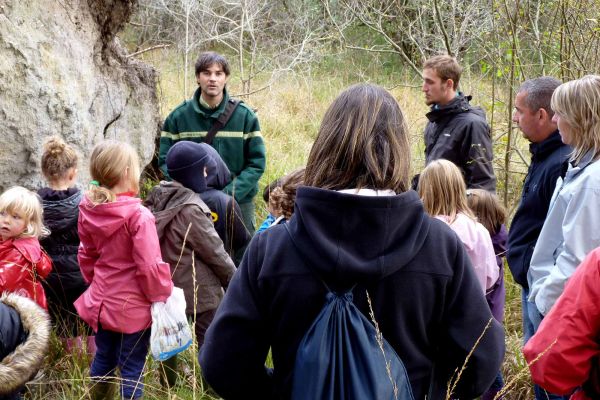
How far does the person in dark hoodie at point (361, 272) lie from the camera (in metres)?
2.02

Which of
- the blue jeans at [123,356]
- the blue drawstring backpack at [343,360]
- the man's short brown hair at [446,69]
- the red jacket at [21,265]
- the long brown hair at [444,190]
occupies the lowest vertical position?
the blue jeans at [123,356]

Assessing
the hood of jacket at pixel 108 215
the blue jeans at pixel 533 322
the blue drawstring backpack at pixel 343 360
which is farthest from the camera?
the blue jeans at pixel 533 322

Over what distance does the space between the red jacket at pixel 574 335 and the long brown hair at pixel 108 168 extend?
228 centimetres

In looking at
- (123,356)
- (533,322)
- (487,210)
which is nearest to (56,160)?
(123,356)

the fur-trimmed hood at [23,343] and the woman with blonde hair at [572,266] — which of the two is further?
the fur-trimmed hood at [23,343]

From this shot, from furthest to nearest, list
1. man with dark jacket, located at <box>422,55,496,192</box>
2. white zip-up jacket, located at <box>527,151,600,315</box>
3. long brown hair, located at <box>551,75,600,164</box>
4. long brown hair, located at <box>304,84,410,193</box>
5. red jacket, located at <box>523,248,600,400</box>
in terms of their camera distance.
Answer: man with dark jacket, located at <box>422,55,496,192</box> < long brown hair, located at <box>551,75,600,164</box> < white zip-up jacket, located at <box>527,151,600,315</box> < red jacket, located at <box>523,248,600,400</box> < long brown hair, located at <box>304,84,410,193</box>

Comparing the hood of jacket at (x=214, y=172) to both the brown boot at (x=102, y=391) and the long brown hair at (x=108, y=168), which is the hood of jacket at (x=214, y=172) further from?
the brown boot at (x=102, y=391)

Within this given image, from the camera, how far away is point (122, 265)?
12.5 ft

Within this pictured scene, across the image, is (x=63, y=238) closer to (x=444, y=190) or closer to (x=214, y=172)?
(x=214, y=172)

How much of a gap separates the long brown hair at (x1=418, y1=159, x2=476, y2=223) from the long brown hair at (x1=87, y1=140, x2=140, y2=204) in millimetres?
1655

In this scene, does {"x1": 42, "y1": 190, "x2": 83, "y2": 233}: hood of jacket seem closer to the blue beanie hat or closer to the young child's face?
the young child's face

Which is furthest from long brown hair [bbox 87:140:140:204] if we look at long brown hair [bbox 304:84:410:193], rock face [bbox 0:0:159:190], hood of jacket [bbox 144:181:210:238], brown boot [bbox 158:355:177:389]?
long brown hair [bbox 304:84:410:193]

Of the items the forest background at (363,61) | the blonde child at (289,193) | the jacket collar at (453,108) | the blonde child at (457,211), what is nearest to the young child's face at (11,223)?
the forest background at (363,61)

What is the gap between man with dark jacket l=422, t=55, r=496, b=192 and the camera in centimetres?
523
